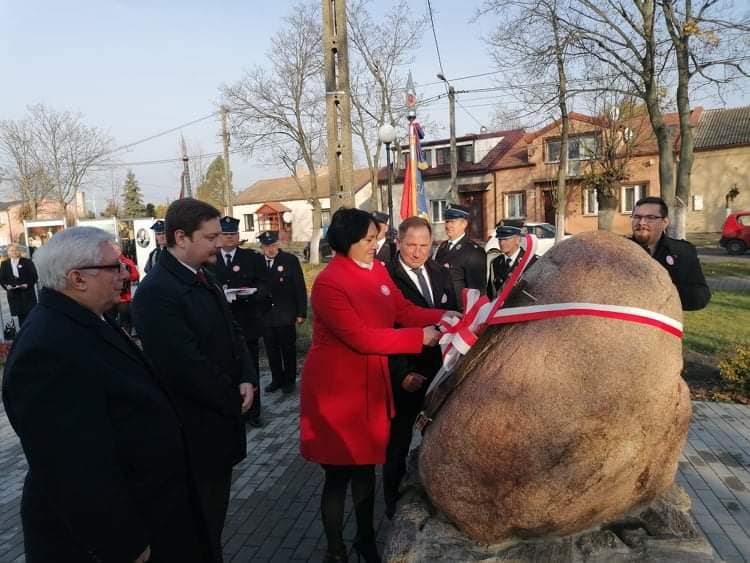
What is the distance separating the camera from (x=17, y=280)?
9.91m

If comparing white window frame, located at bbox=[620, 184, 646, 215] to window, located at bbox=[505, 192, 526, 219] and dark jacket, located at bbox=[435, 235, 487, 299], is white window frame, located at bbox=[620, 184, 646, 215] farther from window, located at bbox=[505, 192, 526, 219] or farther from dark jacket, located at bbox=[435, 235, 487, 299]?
dark jacket, located at bbox=[435, 235, 487, 299]

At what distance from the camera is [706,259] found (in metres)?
19.1

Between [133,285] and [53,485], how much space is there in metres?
9.31

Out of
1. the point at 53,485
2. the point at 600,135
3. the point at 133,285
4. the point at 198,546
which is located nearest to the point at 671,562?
the point at 198,546

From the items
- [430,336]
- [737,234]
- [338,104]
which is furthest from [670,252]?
[737,234]

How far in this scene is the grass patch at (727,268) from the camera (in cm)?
1481

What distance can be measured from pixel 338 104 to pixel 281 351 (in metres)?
4.04

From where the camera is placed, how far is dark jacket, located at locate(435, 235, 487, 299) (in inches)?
211

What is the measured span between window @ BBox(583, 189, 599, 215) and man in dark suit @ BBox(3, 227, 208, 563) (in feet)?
102

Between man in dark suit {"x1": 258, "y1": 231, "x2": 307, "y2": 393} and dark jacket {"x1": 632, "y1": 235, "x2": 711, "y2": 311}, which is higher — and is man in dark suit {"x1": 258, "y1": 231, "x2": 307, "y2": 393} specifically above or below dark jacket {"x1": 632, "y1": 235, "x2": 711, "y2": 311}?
below

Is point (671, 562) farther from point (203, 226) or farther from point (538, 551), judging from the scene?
point (203, 226)

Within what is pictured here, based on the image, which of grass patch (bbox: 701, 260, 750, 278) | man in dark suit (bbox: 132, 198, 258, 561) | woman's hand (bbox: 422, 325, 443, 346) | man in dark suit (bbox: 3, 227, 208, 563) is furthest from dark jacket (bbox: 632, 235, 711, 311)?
grass patch (bbox: 701, 260, 750, 278)

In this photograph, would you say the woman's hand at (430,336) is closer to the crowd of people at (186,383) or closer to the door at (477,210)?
the crowd of people at (186,383)

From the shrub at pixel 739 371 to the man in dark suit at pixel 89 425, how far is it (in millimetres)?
5541
